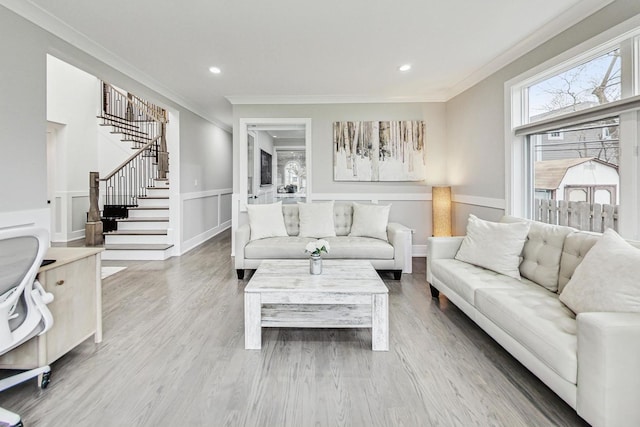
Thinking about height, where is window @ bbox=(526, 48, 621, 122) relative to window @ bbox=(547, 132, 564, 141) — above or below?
above

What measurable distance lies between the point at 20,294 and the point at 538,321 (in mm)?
2581

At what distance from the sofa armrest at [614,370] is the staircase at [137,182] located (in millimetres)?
5227

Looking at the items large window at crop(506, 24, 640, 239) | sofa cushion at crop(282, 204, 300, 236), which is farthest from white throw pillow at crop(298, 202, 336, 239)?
large window at crop(506, 24, 640, 239)

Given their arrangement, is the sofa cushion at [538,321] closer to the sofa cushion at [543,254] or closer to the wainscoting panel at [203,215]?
the sofa cushion at [543,254]

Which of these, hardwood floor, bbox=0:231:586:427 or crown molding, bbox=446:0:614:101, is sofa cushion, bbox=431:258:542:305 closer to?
hardwood floor, bbox=0:231:586:427

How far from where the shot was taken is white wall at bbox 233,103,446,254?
5086 millimetres

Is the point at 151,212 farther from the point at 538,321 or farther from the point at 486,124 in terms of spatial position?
the point at 538,321

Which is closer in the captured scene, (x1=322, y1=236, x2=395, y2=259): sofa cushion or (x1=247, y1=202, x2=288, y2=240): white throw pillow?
(x1=322, y1=236, x2=395, y2=259): sofa cushion

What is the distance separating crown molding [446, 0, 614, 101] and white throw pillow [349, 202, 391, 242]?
6.44ft

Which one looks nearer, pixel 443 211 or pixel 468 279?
pixel 468 279

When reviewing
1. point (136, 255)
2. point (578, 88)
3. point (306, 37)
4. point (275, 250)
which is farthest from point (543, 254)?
point (136, 255)

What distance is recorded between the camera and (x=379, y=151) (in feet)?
16.7

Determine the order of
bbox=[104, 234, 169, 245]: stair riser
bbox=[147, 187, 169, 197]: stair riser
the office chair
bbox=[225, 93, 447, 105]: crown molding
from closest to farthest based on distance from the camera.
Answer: the office chair → bbox=[225, 93, 447, 105]: crown molding → bbox=[104, 234, 169, 245]: stair riser → bbox=[147, 187, 169, 197]: stair riser

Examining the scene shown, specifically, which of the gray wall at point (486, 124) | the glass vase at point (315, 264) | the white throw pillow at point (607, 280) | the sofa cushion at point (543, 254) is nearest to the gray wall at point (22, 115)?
the glass vase at point (315, 264)
